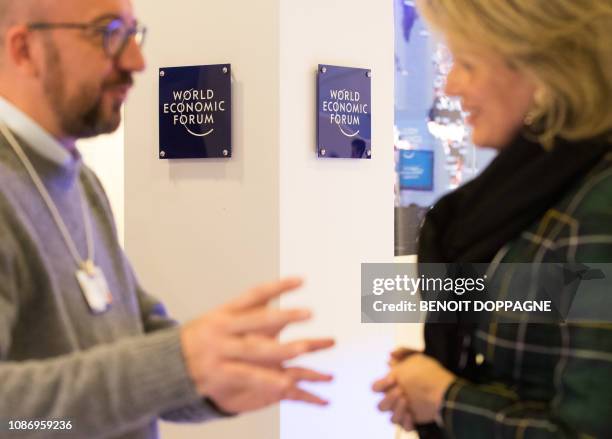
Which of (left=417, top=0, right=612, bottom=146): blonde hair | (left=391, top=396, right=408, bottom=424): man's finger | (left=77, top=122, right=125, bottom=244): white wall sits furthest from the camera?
(left=77, top=122, right=125, bottom=244): white wall

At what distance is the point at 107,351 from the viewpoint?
1.18 metres

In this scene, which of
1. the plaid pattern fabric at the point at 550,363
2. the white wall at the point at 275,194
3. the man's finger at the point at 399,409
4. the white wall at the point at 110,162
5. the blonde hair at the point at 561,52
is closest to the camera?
the plaid pattern fabric at the point at 550,363

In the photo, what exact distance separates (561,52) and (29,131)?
2.99 ft

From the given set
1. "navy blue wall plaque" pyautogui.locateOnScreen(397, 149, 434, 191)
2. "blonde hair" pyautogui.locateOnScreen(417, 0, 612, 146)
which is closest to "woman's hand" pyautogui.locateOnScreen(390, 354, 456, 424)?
"blonde hair" pyautogui.locateOnScreen(417, 0, 612, 146)

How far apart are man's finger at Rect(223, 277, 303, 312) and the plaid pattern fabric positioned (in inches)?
13.6

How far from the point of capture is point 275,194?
9.02ft

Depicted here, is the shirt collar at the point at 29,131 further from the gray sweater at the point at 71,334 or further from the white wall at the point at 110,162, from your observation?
the white wall at the point at 110,162

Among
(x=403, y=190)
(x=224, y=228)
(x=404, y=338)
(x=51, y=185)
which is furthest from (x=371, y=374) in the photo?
(x=51, y=185)

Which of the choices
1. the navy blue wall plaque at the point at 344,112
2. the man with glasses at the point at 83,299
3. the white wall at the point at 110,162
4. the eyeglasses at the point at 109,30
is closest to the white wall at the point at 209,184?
the navy blue wall plaque at the point at 344,112

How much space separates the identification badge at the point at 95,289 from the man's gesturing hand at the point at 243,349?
308mm

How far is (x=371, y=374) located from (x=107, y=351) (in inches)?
74.8

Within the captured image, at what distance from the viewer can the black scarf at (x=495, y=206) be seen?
4.09 feet

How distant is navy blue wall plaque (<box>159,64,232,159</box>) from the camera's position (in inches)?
110

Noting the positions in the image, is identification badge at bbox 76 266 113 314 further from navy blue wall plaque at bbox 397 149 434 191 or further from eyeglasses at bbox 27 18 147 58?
navy blue wall plaque at bbox 397 149 434 191
